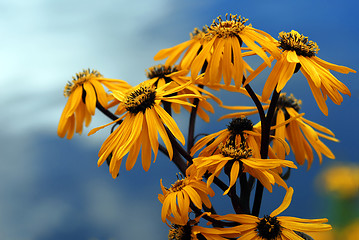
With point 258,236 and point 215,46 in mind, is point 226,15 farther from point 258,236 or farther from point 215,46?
point 258,236

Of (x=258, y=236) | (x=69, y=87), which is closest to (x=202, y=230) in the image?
(x=258, y=236)

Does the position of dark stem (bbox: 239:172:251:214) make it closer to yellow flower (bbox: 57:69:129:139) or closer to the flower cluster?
the flower cluster

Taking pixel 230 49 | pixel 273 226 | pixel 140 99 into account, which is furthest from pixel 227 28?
pixel 273 226

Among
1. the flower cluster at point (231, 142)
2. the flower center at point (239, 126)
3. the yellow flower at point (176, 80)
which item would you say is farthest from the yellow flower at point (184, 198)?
the yellow flower at point (176, 80)

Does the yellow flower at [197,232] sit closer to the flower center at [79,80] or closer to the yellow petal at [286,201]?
the yellow petal at [286,201]

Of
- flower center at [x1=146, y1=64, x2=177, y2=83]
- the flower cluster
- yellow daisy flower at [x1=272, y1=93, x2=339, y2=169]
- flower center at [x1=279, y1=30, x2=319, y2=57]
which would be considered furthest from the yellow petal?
flower center at [x1=146, y1=64, x2=177, y2=83]

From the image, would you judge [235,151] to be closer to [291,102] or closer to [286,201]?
[286,201]
